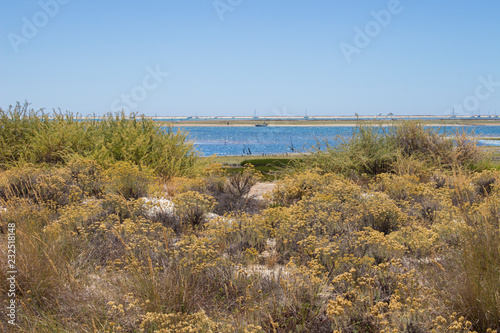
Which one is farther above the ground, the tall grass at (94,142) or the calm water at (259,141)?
the tall grass at (94,142)

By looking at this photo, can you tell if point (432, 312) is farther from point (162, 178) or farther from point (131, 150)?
point (131, 150)

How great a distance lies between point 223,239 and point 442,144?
368 inches

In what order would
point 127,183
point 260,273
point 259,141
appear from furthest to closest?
point 259,141 → point 127,183 → point 260,273

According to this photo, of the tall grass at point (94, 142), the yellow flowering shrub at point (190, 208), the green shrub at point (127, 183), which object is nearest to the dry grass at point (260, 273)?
the yellow flowering shrub at point (190, 208)

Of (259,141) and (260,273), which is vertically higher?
(260,273)

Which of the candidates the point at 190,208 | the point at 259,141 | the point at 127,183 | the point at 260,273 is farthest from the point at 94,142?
the point at 259,141

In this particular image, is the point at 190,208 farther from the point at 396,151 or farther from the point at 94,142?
the point at 396,151

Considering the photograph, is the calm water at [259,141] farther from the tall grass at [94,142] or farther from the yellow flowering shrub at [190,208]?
the yellow flowering shrub at [190,208]

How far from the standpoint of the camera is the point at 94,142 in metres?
10.6

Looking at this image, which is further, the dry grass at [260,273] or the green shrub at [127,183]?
the green shrub at [127,183]

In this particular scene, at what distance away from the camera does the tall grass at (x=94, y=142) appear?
10.1m

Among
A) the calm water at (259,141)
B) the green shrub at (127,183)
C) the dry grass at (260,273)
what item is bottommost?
the calm water at (259,141)

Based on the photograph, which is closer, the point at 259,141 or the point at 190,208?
the point at 190,208

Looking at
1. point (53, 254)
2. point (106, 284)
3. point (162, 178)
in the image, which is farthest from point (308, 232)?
point (162, 178)
